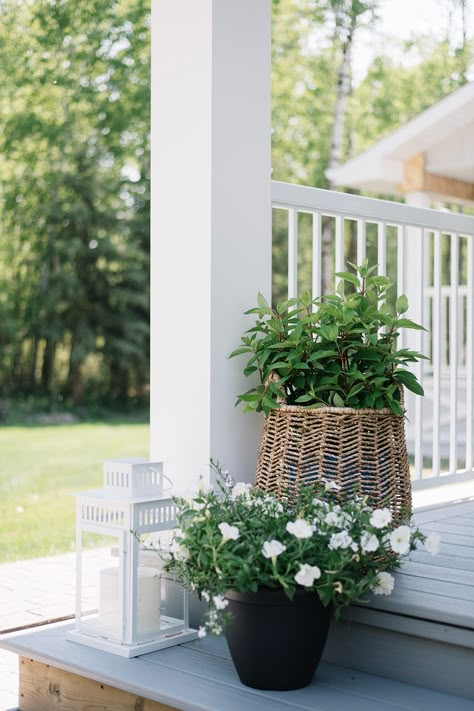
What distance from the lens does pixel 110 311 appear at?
533 inches

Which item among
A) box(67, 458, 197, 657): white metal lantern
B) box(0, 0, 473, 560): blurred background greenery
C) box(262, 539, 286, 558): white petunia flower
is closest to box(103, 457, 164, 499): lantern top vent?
box(67, 458, 197, 657): white metal lantern

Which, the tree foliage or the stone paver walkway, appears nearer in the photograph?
the stone paver walkway

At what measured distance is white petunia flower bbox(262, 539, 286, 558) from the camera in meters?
1.72

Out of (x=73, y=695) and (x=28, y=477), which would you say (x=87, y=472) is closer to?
(x=28, y=477)

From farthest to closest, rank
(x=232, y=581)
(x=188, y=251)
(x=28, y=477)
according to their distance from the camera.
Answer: (x=28, y=477) < (x=188, y=251) < (x=232, y=581)

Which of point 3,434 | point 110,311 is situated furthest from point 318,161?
point 3,434

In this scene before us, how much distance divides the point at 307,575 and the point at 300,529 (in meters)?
0.09

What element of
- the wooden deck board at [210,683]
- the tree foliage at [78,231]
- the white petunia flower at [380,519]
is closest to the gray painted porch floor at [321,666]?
the wooden deck board at [210,683]

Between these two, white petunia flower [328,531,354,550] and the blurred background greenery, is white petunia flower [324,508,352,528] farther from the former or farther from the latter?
the blurred background greenery

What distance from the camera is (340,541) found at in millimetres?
1770

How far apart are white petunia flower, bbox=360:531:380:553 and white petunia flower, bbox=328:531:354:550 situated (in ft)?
0.09

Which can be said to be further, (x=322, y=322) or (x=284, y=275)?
(x=284, y=275)

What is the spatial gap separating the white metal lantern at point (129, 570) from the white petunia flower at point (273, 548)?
42cm

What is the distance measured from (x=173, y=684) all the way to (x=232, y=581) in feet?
0.98
